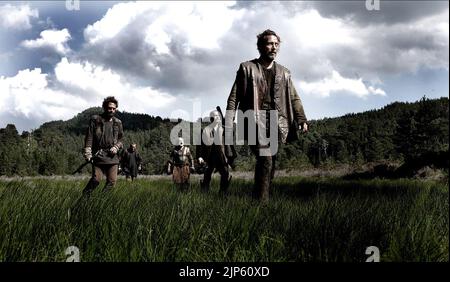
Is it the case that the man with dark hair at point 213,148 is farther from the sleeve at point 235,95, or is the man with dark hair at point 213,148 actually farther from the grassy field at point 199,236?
the grassy field at point 199,236

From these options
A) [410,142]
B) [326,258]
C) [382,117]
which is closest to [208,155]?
[326,258]

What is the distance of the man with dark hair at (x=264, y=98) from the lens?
18.0 ft

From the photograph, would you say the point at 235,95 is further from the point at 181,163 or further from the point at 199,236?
the point at 181,163

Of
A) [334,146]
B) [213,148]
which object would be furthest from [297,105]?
[334,146]

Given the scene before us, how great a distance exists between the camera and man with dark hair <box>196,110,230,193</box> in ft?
30.9

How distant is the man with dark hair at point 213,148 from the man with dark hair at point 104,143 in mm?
2371

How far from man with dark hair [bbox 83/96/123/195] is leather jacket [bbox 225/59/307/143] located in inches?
107

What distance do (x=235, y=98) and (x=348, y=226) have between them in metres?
2.78

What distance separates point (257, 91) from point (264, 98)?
0.14 m

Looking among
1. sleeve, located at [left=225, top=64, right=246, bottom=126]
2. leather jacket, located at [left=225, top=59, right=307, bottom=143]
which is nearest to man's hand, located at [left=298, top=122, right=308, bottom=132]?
leather jacket, located at [left=225, top=59, right=307, bottom=143]

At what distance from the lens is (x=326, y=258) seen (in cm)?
277

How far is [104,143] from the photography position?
755cm

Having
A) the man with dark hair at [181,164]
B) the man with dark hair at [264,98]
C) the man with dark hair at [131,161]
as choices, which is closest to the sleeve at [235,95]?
the man with dark hair at [264,98]

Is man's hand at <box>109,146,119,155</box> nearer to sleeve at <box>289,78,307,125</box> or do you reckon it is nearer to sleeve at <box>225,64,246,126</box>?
sleeve at <box>225,64,246,126</box>
